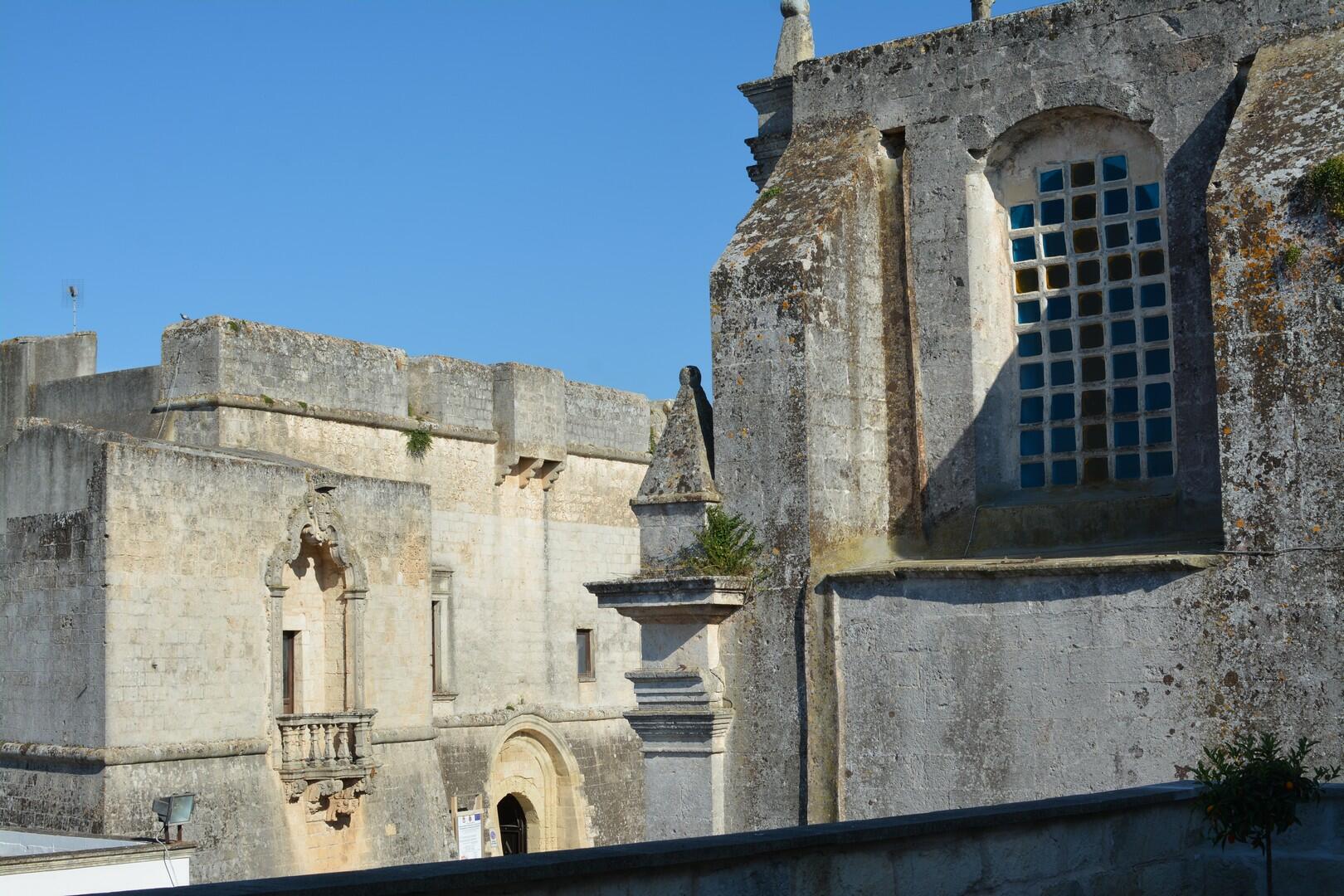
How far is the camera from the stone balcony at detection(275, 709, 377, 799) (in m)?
20.8

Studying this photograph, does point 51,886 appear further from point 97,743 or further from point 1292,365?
point 1292,365

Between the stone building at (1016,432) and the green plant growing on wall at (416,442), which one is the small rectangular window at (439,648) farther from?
the stone building at (1016,432)

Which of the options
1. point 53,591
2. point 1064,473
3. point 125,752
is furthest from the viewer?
point 53,591

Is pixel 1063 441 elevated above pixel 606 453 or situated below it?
below

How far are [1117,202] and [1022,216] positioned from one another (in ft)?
1.98

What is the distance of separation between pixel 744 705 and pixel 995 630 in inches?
61.4

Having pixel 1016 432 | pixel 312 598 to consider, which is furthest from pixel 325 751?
pixel 1016 432

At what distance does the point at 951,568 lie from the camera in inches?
376

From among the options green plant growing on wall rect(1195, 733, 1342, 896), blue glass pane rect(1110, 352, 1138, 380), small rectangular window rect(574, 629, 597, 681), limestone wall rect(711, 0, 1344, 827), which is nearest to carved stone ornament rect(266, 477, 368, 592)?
small rectangular window rect(574, 629, 597, 681)

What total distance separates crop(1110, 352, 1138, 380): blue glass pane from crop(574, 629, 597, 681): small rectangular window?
61.8 ft

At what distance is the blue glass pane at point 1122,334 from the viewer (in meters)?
10.2

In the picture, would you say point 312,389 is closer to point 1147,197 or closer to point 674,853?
point 1147,197

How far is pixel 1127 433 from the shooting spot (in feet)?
33.4

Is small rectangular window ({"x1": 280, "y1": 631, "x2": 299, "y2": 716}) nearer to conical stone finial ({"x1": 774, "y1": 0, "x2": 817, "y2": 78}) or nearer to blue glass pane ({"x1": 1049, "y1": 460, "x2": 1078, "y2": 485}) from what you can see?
conical stone finial ({"x1": 774, "y1": 0, "x2": 817, "y2": 78})
